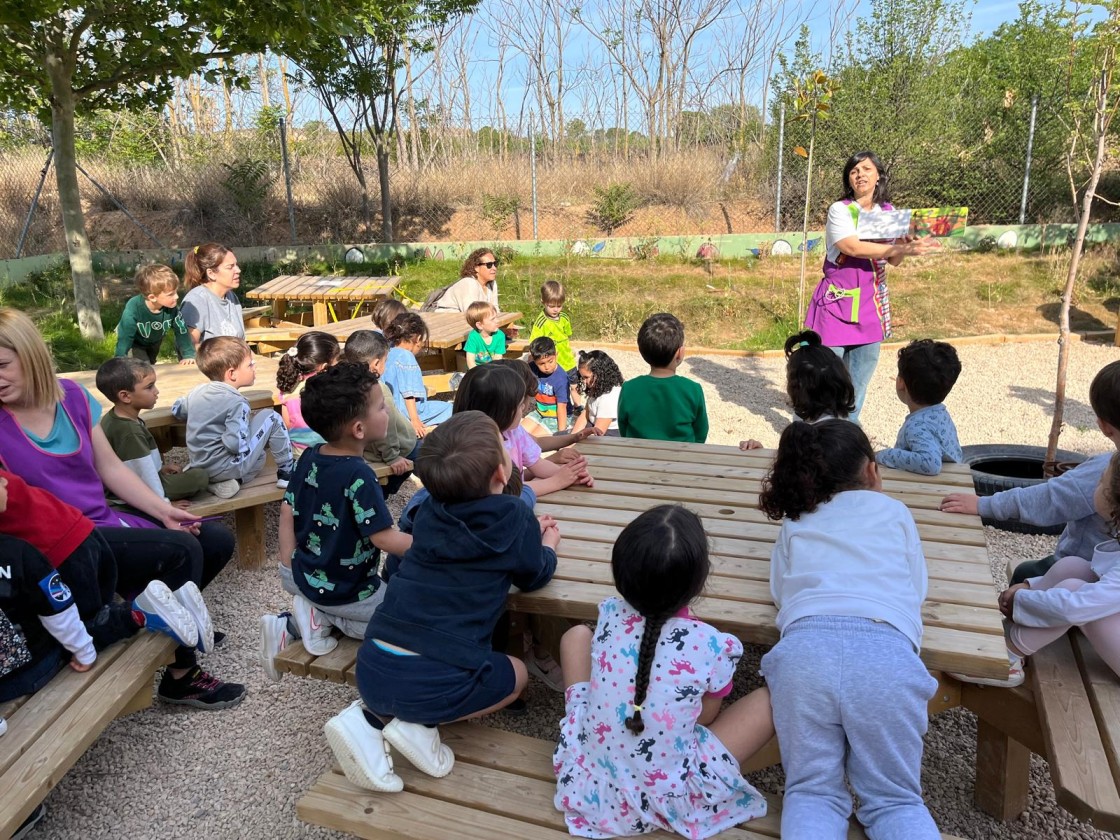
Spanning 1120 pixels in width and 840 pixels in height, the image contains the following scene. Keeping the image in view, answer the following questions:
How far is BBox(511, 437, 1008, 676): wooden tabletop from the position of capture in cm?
200

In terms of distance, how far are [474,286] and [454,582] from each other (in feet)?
18.1

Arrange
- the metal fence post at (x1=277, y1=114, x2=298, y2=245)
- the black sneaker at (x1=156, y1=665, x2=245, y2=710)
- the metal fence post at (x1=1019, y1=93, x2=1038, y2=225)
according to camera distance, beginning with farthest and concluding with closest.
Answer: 1. the metal fence post at (x1=277, y1=114, x2=298, y2=245)
2. the metal fence post at (x1=1019, y1=93, x2=1038, y2=225)
3. the black sneaker at (x1=156, y1=665, x2=245, y2=710)

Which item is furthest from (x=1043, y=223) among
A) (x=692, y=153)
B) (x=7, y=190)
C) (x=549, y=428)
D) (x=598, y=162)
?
(x=7, y=190)

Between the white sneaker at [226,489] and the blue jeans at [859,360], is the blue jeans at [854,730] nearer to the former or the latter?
the white sneaker at [226,489]

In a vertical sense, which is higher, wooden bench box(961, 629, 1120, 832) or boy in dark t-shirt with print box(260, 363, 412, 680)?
boy in dark t-shirt with print box(260, 363, 412, 680)

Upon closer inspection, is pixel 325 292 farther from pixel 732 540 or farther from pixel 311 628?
pixel 732 540

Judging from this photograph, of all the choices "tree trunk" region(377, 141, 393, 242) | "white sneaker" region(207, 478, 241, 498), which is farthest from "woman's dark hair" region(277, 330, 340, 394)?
"tree trunk" region(377, 141, 393, 242)

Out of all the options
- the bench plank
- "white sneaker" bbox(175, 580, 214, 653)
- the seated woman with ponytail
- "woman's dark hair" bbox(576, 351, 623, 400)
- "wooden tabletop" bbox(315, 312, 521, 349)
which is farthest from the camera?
"wooden tabletop" bbox(315, 312, 521, 349)

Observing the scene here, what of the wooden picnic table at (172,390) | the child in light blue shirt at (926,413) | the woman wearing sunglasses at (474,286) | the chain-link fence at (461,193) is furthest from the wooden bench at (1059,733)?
the chain-link fence at (461,193)

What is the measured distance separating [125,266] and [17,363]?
11.8m

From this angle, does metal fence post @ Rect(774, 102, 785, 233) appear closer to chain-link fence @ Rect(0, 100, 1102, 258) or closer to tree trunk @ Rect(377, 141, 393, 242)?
chain-link fence @ Rect(0, 100, 1102, 258)

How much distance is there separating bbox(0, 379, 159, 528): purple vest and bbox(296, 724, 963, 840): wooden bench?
146cm

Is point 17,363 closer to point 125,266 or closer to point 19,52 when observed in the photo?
point 19,52

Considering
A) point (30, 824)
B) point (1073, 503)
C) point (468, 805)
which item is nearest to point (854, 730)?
point (468, 805)
